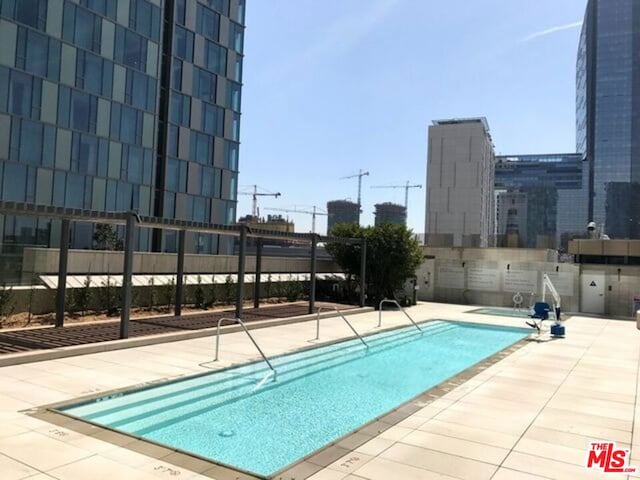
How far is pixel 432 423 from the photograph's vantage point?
691 cm

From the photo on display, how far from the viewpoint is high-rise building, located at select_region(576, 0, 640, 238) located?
111 metres

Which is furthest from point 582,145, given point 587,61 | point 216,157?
point 216,157

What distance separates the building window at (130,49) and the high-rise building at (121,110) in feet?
0.23

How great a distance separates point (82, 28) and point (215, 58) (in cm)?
1325

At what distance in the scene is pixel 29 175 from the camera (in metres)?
29.8

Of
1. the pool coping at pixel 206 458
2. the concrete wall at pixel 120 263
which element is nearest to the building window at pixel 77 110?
the concrete wall at pixel 120 263

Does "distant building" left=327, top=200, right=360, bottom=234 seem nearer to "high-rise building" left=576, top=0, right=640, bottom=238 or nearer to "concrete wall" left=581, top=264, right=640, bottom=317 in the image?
"high-rise building" left=576, top=0, right=640, bottom=238

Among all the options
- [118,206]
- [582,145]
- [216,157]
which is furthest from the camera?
[582,145]

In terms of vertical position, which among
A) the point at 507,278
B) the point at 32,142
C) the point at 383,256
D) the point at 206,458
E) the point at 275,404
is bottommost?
the point at 275,404

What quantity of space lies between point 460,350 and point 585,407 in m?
6.22

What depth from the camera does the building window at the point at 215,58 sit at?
1702 inches

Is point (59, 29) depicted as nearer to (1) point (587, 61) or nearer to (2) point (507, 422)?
(2) point (507, 422)

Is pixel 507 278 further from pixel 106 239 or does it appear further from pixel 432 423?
pixel 106 239

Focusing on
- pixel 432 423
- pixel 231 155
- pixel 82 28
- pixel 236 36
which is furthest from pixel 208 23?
pixel 432 423
